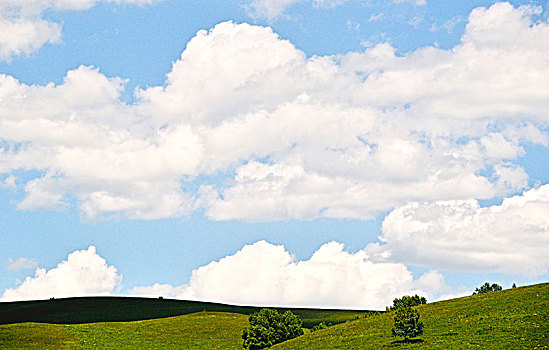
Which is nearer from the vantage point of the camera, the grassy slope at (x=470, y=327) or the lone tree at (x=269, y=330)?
the grassy slope at (x=470, y=327)

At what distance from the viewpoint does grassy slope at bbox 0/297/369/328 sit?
120m

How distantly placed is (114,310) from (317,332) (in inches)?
2324

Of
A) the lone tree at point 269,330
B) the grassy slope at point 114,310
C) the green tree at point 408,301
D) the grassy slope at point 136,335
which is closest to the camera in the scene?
the lone tree at point 269,330

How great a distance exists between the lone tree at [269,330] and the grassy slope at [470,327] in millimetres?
2786

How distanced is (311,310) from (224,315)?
94.0 feet

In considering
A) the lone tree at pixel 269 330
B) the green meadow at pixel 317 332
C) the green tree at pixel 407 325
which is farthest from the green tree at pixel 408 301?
the green tree at pixel 407 325

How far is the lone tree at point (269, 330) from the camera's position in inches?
3187

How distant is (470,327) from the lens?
219 ft

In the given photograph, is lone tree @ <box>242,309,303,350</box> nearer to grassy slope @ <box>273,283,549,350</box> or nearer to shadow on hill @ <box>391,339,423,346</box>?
grassy slope @ <box>273,283,549,350</box>

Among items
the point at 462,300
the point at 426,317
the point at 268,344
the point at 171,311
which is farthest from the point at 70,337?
the point at 462,300

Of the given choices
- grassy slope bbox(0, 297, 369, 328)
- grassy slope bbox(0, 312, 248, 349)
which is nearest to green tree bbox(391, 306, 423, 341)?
grassy slope bbox(0, 312, 248, 349)

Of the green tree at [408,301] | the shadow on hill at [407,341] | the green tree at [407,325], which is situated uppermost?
the green tree at [408,301]

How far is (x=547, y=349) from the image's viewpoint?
1992 inches

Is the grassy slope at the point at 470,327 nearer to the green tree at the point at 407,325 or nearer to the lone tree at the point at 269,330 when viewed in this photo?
the green tree at the point at 407,325
